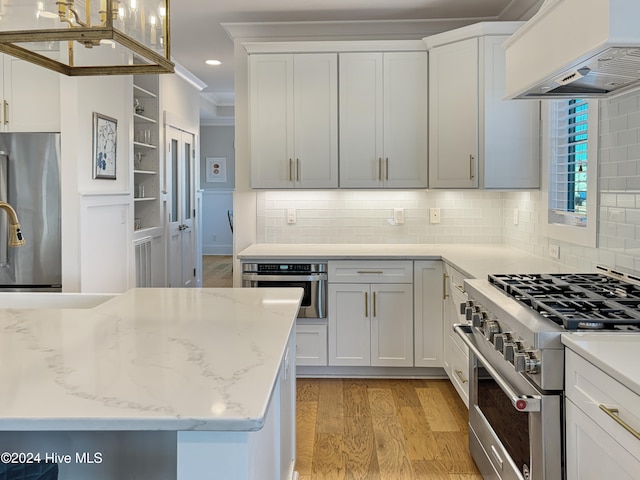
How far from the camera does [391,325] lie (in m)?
3.95

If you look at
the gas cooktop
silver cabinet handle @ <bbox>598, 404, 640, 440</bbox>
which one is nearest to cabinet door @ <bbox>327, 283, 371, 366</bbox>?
the gas cooktop

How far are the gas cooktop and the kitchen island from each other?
0.89m

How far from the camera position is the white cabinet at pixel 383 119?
4.16m

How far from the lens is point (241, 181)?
457 cm

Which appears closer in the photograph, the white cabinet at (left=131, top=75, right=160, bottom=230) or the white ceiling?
the white ceiling

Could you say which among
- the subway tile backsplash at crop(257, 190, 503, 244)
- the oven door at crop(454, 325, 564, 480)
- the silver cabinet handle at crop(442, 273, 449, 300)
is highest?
the subway tile backsplash at crop(257, 190, 503, 244)

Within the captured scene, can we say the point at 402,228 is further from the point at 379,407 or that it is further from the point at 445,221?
the point at 379,407

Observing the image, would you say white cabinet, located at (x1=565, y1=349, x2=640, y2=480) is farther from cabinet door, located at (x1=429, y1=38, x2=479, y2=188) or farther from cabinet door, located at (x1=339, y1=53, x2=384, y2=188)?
cabinet door, located at (x1=339, y1=53, x2=384, y2=188)

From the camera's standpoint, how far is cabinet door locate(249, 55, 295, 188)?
420 cm

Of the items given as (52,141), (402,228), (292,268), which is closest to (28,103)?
(52,141)

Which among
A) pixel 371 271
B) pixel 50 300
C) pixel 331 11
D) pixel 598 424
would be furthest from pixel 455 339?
pixel 331 11

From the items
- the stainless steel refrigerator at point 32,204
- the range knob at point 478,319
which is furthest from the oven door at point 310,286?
the range knob at point 478,319

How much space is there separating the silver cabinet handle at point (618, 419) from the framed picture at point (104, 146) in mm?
3670

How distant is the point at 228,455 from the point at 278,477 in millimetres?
853
